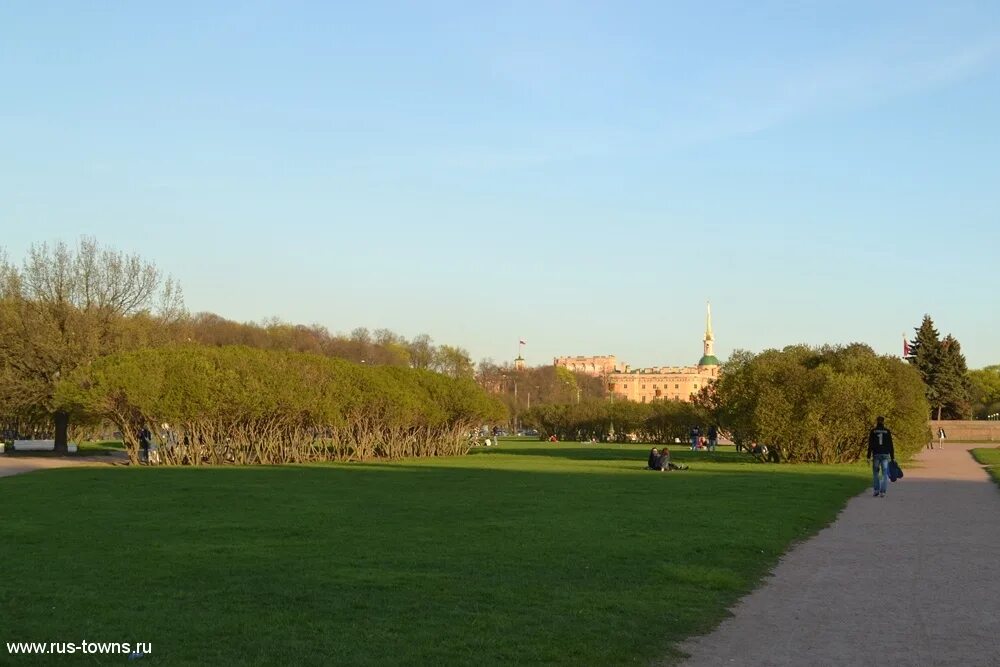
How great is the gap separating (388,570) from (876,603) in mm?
5307

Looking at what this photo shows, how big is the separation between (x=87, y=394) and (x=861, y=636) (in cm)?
3706

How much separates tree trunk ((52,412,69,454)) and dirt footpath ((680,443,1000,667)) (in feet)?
139

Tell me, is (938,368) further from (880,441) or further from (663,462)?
(880,441)

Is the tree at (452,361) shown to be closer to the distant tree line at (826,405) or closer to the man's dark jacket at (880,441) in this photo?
the distant tree line at (826,405)

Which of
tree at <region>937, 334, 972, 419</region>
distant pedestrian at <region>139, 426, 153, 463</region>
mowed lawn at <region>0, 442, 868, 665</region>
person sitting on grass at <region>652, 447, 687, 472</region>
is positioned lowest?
mowed lawn at <region>0, 442, 868, 665</region>

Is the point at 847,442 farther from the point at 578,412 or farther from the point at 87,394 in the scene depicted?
the point at 578,412

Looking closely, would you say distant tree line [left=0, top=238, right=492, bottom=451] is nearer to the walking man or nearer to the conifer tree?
the walking man

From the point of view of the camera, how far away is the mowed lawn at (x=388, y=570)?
8.71m

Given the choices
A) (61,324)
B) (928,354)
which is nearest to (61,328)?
(61,324)

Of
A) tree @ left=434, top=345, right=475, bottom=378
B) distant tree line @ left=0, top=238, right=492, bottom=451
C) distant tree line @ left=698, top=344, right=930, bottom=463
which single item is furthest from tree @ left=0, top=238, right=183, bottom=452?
tree @ left=434, top=345, right=475, bottom=378

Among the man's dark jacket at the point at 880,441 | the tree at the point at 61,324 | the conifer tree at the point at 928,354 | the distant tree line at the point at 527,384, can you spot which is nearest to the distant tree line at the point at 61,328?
the tree at the point at 61,324

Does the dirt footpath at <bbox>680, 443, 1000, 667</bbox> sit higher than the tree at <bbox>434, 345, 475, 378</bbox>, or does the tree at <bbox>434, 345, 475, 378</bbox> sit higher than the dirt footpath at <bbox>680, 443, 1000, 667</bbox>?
the tree at <bbox>434, 345, 475, 378</bbox>

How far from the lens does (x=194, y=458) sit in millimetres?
44375

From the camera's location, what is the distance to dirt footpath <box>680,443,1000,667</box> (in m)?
8.55
